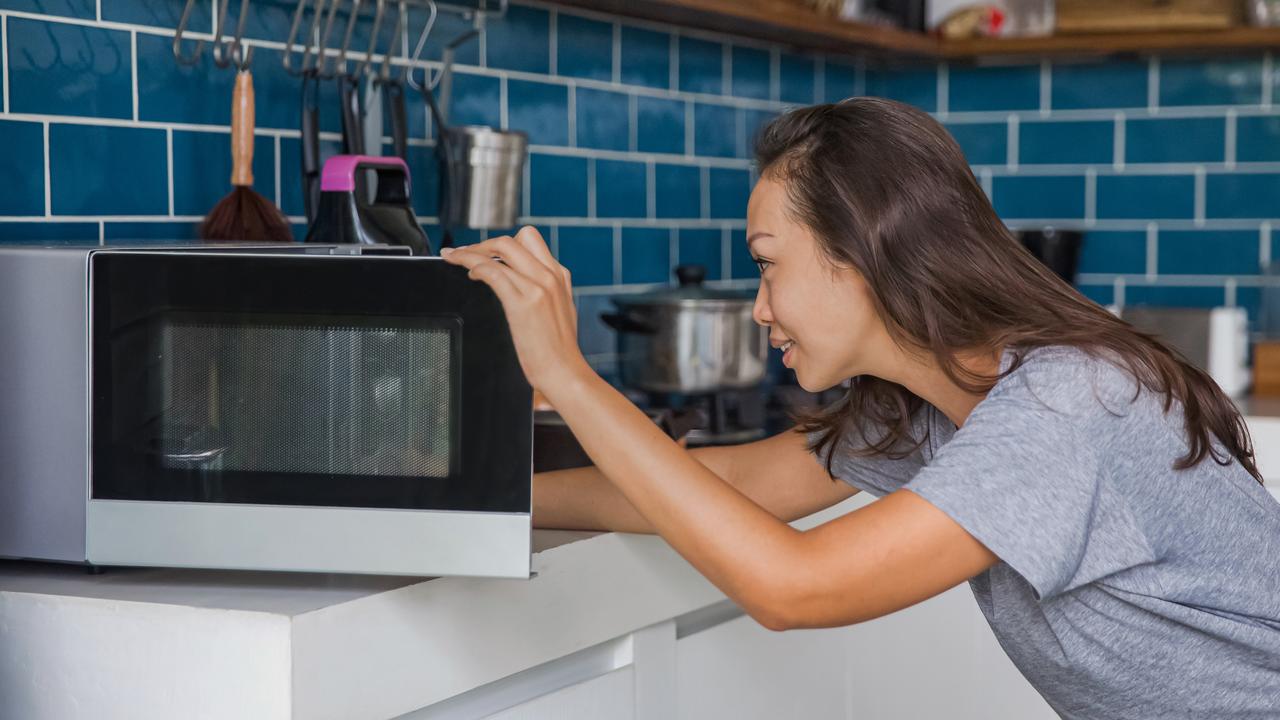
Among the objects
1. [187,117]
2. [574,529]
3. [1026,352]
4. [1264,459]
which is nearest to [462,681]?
[574,529]

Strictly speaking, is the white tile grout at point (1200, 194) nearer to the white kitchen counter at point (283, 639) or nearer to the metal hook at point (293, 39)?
the metal hook at point (293, 39)

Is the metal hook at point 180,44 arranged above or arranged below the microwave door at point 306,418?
above

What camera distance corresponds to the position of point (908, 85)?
3084mm

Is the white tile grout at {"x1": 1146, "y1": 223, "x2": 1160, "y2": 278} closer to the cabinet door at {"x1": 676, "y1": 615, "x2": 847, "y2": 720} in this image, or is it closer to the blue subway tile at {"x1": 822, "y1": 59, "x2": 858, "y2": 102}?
the blue subway tile at {"x1": 822, "y1": 59, "x2": 858, "y2": 102}

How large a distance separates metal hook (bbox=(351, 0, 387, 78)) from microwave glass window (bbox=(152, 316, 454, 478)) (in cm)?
73

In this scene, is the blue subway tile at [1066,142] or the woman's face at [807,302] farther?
the blue subway tile at [1066,142]

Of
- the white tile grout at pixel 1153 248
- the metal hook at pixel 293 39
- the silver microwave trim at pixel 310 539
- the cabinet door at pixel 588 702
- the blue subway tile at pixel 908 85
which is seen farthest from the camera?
the blue subway tile at pixel 908 85

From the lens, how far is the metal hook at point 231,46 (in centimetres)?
163

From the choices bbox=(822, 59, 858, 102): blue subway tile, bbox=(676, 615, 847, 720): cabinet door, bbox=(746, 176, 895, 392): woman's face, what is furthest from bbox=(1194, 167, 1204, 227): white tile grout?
bbox=(746, 176, 895, 392): woman's face

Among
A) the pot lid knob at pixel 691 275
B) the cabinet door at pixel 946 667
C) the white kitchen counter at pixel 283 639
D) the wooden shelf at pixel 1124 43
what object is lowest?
the cabinet door at pixel 946 667

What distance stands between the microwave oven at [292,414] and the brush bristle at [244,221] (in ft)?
1.42

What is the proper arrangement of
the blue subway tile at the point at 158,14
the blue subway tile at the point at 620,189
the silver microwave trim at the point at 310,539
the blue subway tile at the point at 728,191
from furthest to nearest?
the blue subway tile at the point at 728,191, the blue subway tile at the point at 620,189, the blue subway tile at the point at 158,14, the silver microwave trim at the point at 310,539

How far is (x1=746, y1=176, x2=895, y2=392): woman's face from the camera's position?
3.84ft

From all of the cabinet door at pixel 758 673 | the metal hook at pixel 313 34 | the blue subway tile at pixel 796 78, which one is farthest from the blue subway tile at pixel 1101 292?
the metal hook at pixel 313 34
